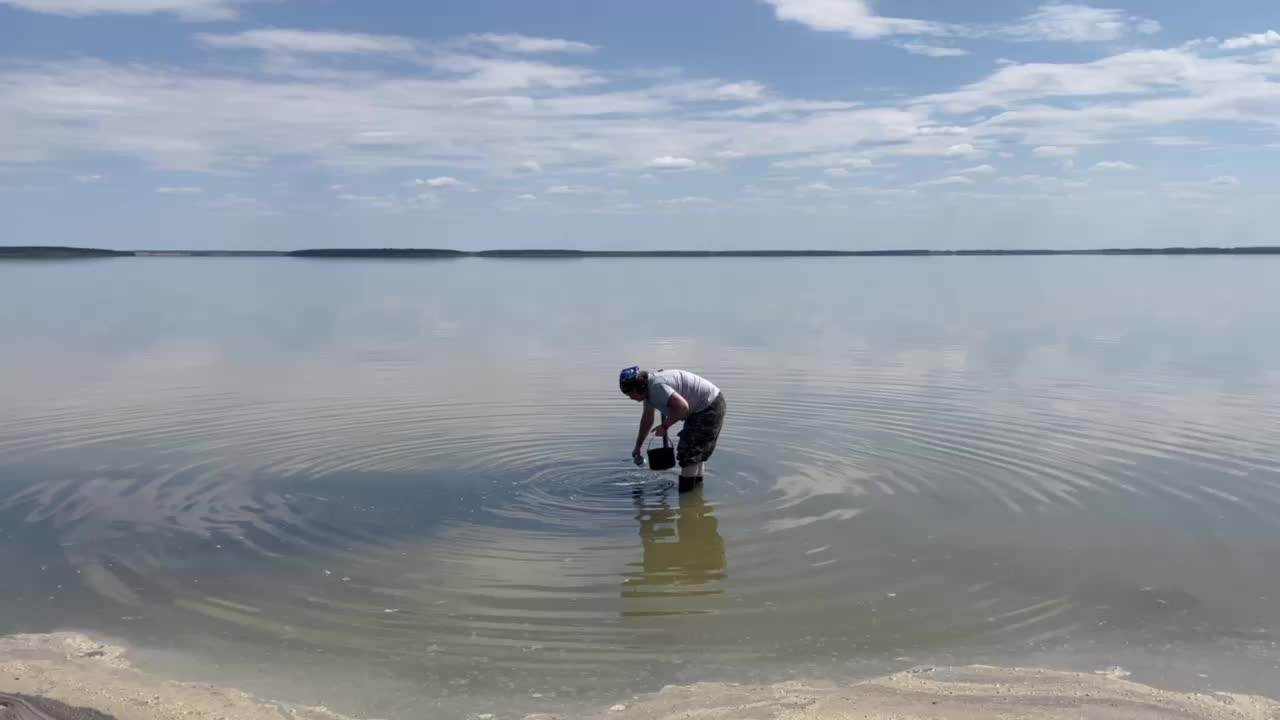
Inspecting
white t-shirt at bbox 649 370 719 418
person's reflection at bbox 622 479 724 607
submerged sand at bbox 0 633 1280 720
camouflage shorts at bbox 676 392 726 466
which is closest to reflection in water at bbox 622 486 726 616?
person's reflection at bbox 622 479 724 607

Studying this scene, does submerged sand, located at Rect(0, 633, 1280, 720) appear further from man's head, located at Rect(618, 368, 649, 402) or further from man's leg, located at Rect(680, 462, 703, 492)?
man's leg, located at Rect(680, 462, 703, 492)

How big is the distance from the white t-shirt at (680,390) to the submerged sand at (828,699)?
4.94m

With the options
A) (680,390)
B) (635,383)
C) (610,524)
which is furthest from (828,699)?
(680,390)

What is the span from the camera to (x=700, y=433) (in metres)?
13.0

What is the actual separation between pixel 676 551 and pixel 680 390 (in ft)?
7.82

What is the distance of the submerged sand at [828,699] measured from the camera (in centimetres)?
709

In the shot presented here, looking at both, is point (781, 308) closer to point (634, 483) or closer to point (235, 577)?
point (634, 483)

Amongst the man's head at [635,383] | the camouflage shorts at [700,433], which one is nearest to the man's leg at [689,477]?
the camouflage shorts at [700,433]

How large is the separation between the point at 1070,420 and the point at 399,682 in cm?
1352

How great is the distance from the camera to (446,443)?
1638 cm

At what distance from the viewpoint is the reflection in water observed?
9758 millimetres

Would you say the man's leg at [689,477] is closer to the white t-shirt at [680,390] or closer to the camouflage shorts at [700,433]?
the camouflage shorts at [700,433]

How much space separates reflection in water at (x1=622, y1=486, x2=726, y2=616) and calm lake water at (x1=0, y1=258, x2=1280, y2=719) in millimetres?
44

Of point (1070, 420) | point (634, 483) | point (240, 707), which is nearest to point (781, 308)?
point (1070, 420)
